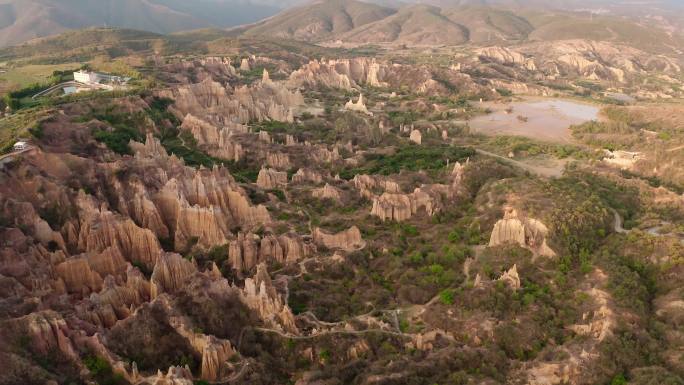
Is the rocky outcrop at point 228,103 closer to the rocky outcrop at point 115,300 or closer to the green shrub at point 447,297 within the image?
the rocky outcrop at point 115,300

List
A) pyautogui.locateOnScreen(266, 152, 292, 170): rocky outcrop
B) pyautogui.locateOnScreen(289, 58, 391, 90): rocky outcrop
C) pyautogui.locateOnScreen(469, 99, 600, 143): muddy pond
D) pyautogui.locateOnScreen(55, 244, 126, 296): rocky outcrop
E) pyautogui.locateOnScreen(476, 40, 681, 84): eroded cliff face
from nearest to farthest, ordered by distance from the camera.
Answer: pyautogui.locateOnScreen(55, 244, 126, 296): rocky outcrop
pyautogui.locateOnScreen(266, 152, 292, 170): rocky outcrop
pyautogui.locateOnScreen(469, 99, 600, 143): muddy pond
pyautogui.locateOnScreen(289, 58, 391, 90): rocky outcrop
pyautogui.locateOnScreen(476, 40, 681, 84): eroded cliff face

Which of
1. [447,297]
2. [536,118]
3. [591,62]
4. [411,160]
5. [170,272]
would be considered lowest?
[591,62]

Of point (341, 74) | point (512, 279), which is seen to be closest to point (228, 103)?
point (341, 74)

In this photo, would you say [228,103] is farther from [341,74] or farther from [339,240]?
[339,240]

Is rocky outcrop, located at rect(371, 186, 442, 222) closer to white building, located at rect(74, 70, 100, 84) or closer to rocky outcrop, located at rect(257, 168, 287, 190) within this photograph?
rocky outcrop, located at rect(257, 168, 287, 190)

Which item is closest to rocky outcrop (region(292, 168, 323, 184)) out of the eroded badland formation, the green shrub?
the eroded badland formation

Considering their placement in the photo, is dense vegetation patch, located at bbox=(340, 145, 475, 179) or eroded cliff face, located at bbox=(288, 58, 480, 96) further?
eroded cliff face, located at bbox=(288, 58, 480, 96)
